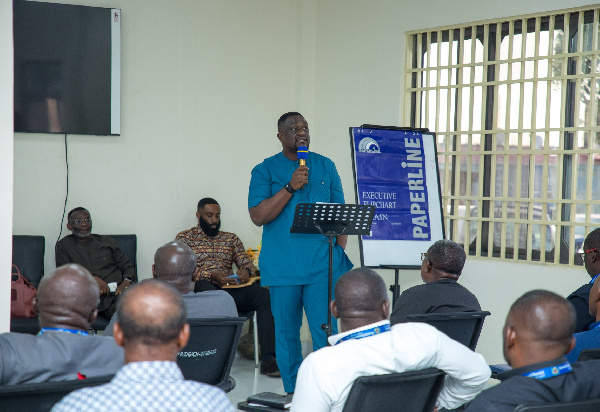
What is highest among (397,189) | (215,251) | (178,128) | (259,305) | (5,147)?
(178,128)

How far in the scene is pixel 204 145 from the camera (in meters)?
5.70

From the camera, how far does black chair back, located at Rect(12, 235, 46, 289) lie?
15.5 feet

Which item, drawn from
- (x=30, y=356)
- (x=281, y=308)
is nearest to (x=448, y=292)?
(x=281, y=308)

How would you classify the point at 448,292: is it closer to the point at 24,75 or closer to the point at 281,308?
the point at 281,308

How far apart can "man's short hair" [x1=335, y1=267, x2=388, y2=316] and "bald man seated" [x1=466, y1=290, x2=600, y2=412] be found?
375 millimetres

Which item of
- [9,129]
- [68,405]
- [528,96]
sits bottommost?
[68,405]

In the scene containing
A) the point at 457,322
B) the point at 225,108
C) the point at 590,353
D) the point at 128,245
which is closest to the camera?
the point at 590,353

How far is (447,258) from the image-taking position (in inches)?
120

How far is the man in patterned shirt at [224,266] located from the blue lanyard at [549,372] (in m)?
3.47

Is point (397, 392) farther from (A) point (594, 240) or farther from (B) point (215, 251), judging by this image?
(B) point (215, 251)

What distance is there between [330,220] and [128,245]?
2.21 meters

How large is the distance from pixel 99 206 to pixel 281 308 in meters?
2.13

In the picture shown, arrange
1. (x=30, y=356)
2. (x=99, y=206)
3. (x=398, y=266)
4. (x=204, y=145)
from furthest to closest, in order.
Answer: (x=204, y=145) < (x=99, y=206) < (x=398, y=266) < (x=30, y=356)

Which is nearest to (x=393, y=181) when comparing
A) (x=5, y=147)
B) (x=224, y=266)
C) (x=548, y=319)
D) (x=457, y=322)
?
(x=224, y=266)
